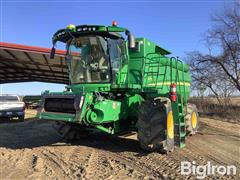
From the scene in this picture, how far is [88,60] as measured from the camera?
890cm

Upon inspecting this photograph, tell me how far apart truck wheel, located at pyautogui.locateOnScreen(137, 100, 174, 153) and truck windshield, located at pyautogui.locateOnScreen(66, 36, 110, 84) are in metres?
1.49

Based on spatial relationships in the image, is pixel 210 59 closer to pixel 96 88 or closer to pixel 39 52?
pixel 39 52

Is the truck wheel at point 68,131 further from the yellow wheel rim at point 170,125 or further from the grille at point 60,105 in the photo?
the yellow wheel rim at point 170,125

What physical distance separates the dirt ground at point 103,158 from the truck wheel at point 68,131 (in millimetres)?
208

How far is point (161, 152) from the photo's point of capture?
7.95 metres

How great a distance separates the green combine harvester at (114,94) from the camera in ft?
26.0

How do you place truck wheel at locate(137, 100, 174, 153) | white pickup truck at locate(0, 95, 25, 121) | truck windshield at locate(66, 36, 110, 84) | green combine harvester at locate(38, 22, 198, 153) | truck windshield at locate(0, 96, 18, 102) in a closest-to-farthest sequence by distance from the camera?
truck wheel at locate(137, 100, 174, 153) → green combine harvester at locate(38, 22, 198, 153) → truck windshield at locate(66, 36, 110, 84) → white pickup truck at locate(0, 95, 25, 121) → truck windshield at locate(0, 96, 18, 102)

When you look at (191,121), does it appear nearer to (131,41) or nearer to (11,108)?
(131,41)

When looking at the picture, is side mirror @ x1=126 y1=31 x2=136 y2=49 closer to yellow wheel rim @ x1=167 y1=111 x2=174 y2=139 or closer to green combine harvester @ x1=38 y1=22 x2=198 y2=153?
green combine harvester @ x1=38 y1=22 x2=198 y2=153

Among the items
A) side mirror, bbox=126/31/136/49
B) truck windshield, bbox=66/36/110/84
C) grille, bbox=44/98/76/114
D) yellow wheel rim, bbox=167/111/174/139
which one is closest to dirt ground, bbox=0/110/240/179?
yellow wheel rim, bbox=167/111/174/139

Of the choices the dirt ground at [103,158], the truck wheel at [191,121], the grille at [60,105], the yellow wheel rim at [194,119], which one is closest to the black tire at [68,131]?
the dirt ground at [103,158]

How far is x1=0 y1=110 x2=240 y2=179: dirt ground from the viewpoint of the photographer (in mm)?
6340

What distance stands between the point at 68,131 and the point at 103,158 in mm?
2581

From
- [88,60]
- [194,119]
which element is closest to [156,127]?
[88,60]
